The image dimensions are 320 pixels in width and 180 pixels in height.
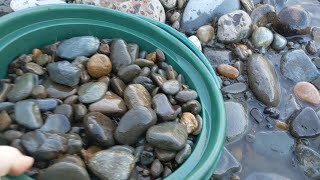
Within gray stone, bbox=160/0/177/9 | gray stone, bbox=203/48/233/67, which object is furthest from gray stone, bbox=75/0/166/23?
gray stone, bbox=203/48/233/67

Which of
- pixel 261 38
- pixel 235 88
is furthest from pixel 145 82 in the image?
pixel 261 38

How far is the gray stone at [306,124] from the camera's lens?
2189 millimetres

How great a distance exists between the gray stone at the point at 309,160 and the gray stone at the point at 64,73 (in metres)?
1.07

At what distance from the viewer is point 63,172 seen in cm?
152

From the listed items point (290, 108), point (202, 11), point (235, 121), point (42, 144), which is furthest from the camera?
point (202, 11)

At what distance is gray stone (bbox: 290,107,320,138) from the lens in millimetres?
2189

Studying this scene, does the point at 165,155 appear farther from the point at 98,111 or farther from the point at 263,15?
the point at 263,15

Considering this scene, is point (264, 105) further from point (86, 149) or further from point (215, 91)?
point (86, 149)

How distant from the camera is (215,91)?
72.0 inches

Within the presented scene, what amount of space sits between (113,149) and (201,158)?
0.32 metres

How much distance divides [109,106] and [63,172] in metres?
0.37

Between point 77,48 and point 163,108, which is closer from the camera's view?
point 163,108

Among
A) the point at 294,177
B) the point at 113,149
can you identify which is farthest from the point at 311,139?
the point at 113,149

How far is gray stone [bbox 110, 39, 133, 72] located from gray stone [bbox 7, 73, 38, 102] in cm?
34
